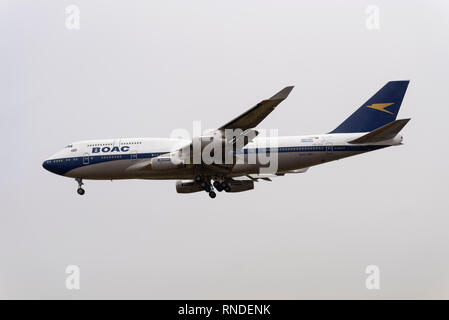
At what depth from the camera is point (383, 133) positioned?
38281 millimetres

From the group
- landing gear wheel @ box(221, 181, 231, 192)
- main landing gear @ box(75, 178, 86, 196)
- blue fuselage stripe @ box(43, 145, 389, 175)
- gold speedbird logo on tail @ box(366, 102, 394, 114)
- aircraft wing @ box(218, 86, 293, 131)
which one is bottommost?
landing gear wheel @ box(221, 181, 231, 192)

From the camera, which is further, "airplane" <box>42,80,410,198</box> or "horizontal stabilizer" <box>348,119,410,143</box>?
Answer: "airplane" <box>42,80,410,198</box>

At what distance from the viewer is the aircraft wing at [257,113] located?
34188mm

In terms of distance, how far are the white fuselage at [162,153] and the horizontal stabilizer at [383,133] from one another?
31 cm

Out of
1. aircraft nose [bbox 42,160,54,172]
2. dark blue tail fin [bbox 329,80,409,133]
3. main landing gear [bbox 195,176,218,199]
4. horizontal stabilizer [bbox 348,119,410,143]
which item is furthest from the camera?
aircraft nose [bbox 42,160,54,172]

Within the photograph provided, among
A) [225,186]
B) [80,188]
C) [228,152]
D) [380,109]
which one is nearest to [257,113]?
[228,152]

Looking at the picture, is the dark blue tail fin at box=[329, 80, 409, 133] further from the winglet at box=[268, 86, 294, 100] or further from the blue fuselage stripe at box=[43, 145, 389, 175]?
the winglet at box=[268, 86, 294, 100]

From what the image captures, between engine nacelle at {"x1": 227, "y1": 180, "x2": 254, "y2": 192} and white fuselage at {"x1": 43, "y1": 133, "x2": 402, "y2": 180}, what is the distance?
2.61 metres

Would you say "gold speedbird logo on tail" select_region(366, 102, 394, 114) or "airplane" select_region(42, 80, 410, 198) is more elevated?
"gold speedbird logo on tail" select_region(366, 102, 394, 114)

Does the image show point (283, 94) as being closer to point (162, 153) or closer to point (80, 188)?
point (162, 153)

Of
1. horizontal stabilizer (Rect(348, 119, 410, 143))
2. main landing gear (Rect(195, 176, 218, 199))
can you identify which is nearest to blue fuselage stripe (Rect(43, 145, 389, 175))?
horizontal stabilizer (Rect(348, 119, 410, 143))

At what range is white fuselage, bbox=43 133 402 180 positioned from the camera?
39.7 metres

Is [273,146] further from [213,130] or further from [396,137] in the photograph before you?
[396,137]

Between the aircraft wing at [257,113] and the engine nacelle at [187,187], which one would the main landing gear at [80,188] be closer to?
the engine nacelle at [187,187]
